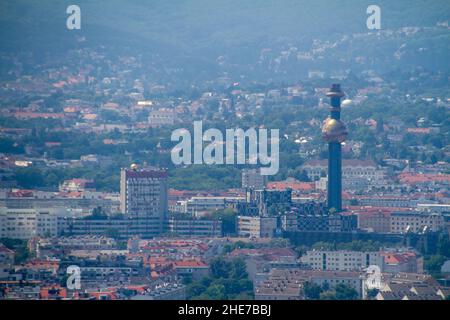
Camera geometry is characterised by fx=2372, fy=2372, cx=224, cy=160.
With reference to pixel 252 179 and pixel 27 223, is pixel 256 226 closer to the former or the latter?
pixel 27 223

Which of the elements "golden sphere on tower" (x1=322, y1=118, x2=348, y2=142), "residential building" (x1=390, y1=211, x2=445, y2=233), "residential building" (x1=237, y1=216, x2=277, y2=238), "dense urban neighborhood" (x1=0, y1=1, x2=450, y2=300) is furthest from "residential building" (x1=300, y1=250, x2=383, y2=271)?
"golden sphere on tower" (x1=322, y1=118, x2=348, y2=142)

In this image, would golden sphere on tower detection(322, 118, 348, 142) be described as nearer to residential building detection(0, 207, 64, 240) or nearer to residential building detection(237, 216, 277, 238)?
residential building detection(237, 216, 277, 238)

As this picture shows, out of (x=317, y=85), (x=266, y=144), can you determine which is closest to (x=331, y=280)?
(x=266, y=144)

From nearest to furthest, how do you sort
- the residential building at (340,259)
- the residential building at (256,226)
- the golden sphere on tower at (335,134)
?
the residential building at (340,259), the residential building at (256,226), the golden sphere on tower at (335,134)

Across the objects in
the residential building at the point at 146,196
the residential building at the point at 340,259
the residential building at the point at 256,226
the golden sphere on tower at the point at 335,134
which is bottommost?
the residential building at the point at 340,259

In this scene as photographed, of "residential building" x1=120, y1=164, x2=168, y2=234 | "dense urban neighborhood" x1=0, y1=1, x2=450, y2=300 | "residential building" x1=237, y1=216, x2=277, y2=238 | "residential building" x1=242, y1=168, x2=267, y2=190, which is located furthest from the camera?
"residential building" x1=242, y1=168, x2=267, y2=190

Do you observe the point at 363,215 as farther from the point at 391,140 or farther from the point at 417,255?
the point at 391,140

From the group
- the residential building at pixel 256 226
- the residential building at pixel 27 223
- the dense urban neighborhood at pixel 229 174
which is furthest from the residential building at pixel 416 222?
the residential building at pixel 27 223

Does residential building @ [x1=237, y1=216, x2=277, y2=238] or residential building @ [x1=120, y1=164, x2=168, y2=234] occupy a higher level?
residential building @ [x1=120, y1=164, x2=168, y2=234]

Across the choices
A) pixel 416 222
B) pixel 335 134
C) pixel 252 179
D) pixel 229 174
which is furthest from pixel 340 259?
pixel 229 174

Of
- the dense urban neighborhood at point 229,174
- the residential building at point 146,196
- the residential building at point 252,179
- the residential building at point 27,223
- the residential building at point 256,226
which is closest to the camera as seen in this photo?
the dense urban neighborhood at point 229,174

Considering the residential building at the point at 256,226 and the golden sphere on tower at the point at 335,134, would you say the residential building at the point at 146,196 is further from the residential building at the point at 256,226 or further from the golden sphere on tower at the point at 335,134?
the golden sphere on tower at the point at 335,134
